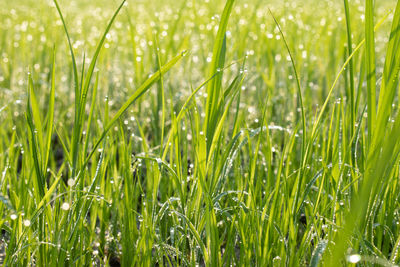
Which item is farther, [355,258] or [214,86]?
[214,86]

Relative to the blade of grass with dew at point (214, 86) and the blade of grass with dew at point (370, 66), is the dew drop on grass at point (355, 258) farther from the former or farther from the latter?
the blade of grass with dew at point (214, 86)

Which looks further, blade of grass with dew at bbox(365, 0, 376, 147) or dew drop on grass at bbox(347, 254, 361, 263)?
blade of grass with dew at bbox(365, 0, 376, 147)

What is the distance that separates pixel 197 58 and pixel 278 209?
5.88 feet

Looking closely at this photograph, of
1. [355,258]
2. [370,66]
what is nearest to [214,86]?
[370,66]

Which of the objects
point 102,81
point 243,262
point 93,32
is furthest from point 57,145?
point 93,32

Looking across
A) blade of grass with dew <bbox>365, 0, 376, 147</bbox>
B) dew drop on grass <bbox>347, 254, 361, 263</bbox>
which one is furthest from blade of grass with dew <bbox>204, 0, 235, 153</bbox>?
dew drop on grass <bbox>347, 254, 361, 263</bbox>

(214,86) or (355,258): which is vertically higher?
(214,86)

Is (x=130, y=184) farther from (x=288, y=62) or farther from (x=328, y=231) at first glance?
(x=288, y=62)

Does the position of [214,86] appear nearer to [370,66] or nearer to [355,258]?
[370,66]

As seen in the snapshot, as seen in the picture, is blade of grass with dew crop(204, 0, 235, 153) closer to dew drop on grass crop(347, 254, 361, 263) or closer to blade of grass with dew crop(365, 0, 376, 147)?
blade of grass with dew crop(365, 0, 376, 147)

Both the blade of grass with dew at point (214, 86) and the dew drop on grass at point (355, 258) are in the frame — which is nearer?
the dew drop on grass at point (355, 258)

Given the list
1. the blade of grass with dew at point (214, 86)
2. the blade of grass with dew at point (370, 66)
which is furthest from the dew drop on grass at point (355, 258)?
the blade of grass with dew at point (214, 86)

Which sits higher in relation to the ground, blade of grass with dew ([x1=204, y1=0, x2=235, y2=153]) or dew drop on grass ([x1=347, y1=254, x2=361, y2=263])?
blade of grass with dew ([x1=204, y1=0, x2=235, y2=153])

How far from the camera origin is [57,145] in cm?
202
